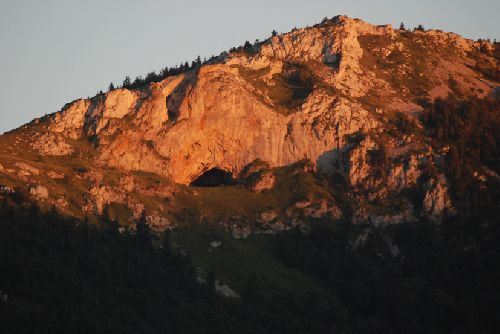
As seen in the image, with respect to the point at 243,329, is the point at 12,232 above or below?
above

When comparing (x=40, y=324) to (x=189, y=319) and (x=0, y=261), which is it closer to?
(x=0, y=261)

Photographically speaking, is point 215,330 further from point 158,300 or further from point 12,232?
point 12,232

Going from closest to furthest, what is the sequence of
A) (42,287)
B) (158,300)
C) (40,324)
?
1. (40,324)
2. (42,287)
3. (158,300)

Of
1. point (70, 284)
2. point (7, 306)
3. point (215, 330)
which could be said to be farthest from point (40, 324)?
point (215, 330)

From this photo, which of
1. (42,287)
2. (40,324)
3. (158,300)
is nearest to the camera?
(40,324)

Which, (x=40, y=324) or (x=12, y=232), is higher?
(x=12, y=232)

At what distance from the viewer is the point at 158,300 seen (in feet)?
654

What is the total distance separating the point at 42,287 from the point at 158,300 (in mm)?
21002

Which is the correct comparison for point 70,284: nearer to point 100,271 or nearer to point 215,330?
point 100,271

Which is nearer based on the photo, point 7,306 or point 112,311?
point 7,306

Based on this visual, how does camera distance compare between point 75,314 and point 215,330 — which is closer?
point 75,314

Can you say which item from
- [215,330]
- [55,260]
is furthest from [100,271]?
[215,330]

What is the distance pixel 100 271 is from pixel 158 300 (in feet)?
34.1

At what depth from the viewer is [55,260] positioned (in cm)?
19675
